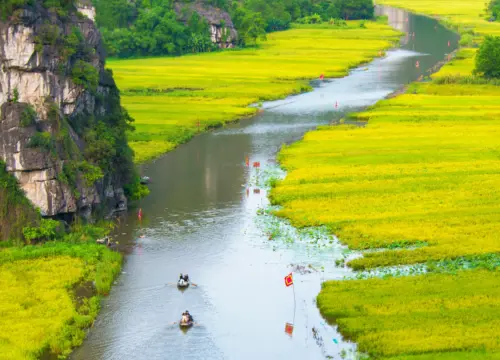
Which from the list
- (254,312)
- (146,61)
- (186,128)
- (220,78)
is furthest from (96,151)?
(146,61)

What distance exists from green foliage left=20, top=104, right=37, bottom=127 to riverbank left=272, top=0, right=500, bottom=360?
15.3 meters

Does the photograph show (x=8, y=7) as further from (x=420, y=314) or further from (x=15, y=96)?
(x=420, y=314)

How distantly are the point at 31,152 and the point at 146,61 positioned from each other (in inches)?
3381

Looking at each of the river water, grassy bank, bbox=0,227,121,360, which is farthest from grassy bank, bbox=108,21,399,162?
grassy bank, bbox=0,227,121,360

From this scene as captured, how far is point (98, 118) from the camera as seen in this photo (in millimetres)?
51125

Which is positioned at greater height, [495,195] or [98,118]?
[98,118]

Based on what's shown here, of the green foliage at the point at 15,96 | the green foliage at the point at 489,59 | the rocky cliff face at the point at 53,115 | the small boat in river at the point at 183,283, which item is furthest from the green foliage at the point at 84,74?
the green foliage at the point at 489,59

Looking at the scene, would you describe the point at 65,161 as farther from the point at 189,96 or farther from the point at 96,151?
the point at 189,96

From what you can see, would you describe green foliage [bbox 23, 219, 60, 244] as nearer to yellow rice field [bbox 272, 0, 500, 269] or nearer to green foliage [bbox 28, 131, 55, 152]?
green foliage [bbox 28, 131, 55, 152]

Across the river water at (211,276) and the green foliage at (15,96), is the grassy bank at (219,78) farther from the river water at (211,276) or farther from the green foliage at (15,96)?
the green foliage at (15,96)

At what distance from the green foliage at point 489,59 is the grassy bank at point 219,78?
2066 centimetres

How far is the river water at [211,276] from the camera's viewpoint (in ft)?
109

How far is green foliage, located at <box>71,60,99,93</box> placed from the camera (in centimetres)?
4678

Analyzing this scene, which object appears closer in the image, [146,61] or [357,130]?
[357,130]
